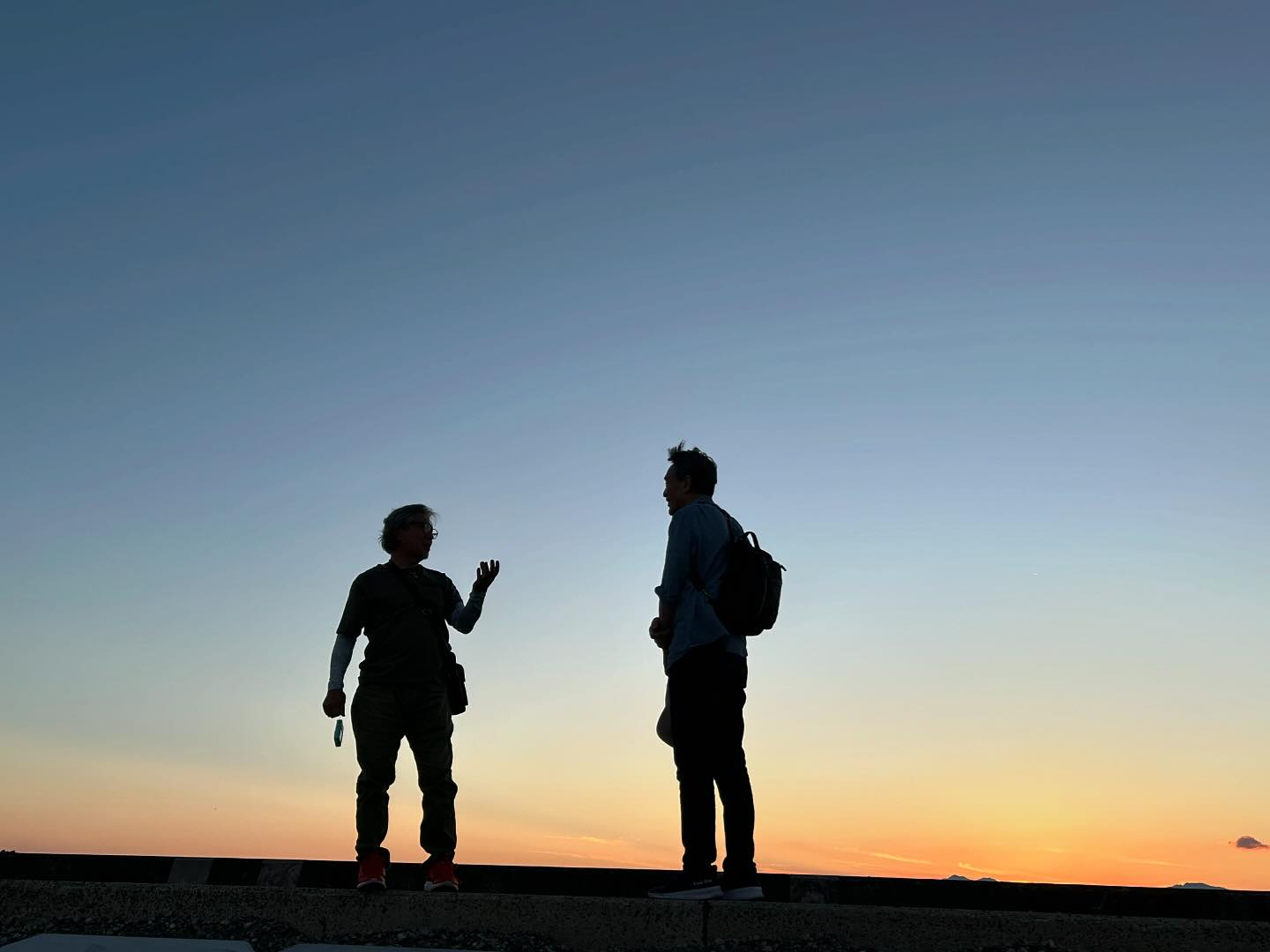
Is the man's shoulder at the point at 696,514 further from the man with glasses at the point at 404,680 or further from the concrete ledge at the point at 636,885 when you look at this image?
the concrete ledge at the point at 636,885

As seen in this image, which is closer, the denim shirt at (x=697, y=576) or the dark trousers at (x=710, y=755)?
the dark trousers at (x=710, y=755)

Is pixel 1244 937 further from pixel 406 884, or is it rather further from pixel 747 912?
pixel 406 884

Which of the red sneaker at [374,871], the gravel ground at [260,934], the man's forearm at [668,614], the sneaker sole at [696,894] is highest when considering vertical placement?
the man's forearm at [668,614]

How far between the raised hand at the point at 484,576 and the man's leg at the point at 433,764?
61 cm

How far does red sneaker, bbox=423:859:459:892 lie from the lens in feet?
18.4

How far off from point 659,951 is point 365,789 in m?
2.14

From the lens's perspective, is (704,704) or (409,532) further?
(409,532)

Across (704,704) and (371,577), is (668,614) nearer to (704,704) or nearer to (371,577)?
(704,704)

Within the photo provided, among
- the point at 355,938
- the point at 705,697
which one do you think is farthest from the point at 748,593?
the point at 355,938

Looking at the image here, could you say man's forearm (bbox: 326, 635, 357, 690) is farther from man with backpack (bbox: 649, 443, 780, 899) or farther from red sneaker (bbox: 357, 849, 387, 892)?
man with backpack (bbox: 649, 443, 780, 899)

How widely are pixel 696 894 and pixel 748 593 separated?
1.32 metres

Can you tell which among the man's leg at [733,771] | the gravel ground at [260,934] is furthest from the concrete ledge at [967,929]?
the gravel ground at [260,934]

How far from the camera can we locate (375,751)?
5.92m

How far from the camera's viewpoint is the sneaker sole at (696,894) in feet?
16.1
